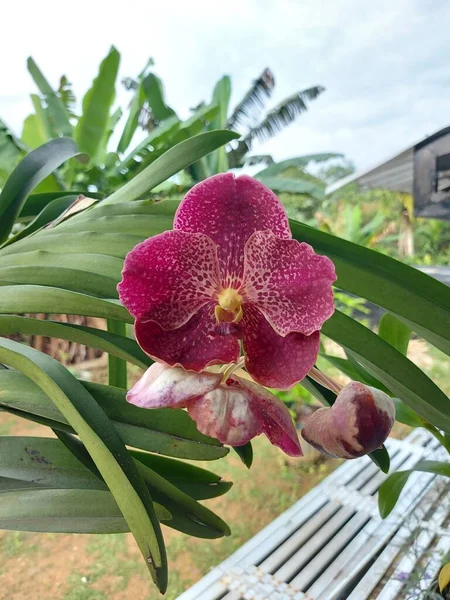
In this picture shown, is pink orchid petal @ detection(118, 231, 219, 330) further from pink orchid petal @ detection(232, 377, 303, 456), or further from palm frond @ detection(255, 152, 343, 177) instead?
palm frond @ detection(255, 152, 343, 177)

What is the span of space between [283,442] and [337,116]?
430 cm

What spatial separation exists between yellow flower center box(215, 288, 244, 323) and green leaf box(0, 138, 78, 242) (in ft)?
1.12

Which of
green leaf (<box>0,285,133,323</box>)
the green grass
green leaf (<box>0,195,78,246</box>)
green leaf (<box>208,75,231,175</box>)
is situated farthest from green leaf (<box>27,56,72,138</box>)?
green leaf (<box>0,285,133,323</box>)

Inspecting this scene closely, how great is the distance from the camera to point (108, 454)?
0.20 metres

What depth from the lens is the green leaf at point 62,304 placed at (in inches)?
10.4

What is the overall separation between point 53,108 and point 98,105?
11.3 inches

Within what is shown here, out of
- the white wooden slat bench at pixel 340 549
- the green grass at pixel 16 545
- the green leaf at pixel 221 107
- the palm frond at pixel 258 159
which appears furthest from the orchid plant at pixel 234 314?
the palm frond at pixel 258 159

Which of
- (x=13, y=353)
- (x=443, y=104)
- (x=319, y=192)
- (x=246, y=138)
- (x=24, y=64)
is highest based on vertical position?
(x=443, y=104)

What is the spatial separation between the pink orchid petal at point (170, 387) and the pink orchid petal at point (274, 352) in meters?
0.02

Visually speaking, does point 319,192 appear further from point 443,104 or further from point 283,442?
point 443,104

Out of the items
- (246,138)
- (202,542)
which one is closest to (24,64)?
(246,138)

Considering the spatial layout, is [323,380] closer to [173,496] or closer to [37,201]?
[173,496]

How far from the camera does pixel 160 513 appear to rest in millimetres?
267

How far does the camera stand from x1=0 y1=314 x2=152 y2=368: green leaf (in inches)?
11.7
